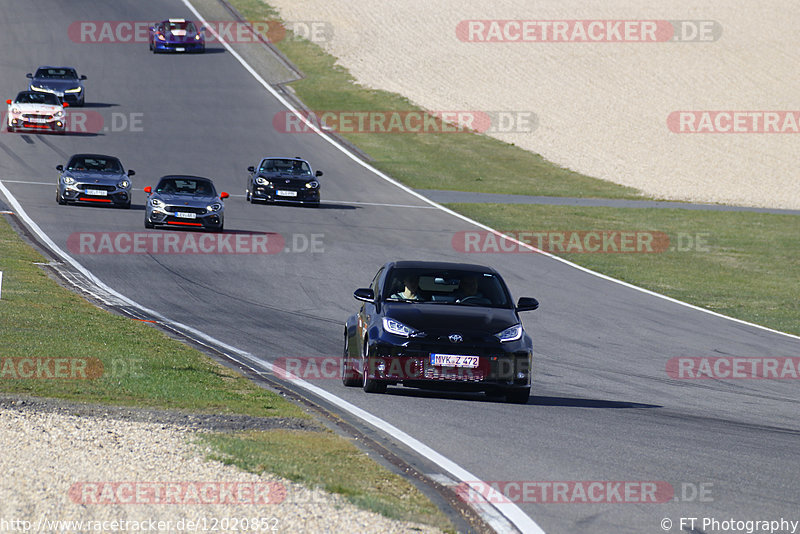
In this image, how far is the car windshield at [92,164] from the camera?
3178 cm

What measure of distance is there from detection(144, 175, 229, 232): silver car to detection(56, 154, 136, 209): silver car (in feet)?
8.18

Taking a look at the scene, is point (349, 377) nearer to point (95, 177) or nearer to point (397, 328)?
point (397, 328)

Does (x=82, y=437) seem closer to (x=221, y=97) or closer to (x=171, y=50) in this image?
(x=221, y=97)

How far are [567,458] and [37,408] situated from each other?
15.2 ft

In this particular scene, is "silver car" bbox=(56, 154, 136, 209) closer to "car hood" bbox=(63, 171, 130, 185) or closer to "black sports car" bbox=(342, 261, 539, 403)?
"car hood" bbox=(63, 171, 130, 185)

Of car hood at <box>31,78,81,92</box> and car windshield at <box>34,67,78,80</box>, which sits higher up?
car windshield at <box>34,67,78,80</box>

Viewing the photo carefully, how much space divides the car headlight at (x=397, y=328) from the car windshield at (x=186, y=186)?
17629mm

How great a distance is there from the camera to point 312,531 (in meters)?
6.96

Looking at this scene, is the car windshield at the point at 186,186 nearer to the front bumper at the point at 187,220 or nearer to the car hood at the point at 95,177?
the front bumper at the point at 187,220

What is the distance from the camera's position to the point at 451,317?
12.5 metres

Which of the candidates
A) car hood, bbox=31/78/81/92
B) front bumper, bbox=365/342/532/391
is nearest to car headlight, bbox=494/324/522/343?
front bumper, bbox=365/342/532/391

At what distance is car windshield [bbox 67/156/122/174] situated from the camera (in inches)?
1251

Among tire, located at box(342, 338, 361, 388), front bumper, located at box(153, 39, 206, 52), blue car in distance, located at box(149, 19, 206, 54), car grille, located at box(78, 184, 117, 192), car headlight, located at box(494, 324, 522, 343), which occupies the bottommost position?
tire, located at box(342, 338, 361, 388)

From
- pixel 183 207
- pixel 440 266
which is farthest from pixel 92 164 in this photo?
pixel 440 266
